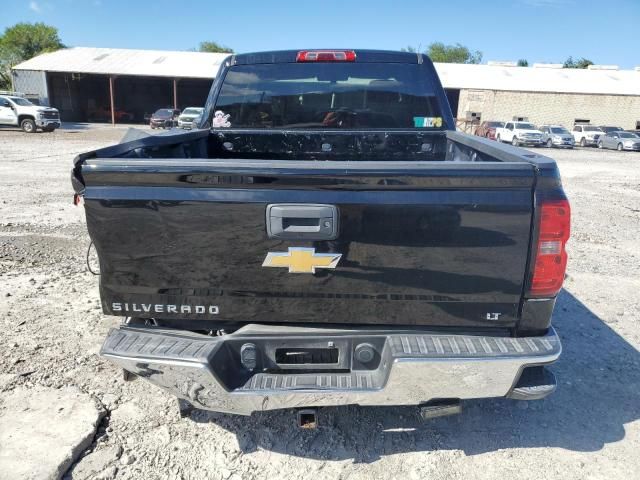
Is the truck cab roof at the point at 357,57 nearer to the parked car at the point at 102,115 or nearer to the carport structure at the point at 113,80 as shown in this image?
the carport structure at the point at 113,80

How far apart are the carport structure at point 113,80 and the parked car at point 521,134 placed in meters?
22.3

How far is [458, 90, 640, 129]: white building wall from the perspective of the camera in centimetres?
4112

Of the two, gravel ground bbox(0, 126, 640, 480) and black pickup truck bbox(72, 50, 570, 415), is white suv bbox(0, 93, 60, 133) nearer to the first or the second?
gravel ground bbox(0, 126, 640, 480)

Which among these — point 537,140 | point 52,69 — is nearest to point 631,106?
point 537,140

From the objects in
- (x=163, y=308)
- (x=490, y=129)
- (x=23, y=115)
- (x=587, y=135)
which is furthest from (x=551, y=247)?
(x=587, y=135)

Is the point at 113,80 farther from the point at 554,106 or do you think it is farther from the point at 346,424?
the point at 346,424

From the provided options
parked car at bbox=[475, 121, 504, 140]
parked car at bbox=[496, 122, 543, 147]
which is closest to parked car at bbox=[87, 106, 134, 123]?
parked car at bbox=[475, 121, 504, 140]

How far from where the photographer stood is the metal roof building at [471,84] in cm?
4044

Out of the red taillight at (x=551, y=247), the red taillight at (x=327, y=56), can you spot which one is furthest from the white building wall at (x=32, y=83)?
the red taillight at (x=551, y=247)

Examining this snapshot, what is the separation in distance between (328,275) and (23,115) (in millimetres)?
31692

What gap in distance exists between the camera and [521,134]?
30.5 metres

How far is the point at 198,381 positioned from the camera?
2.24 m

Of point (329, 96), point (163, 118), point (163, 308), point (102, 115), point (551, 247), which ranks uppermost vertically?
point (329, 96)

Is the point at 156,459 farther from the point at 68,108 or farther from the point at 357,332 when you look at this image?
the point at 68,108
